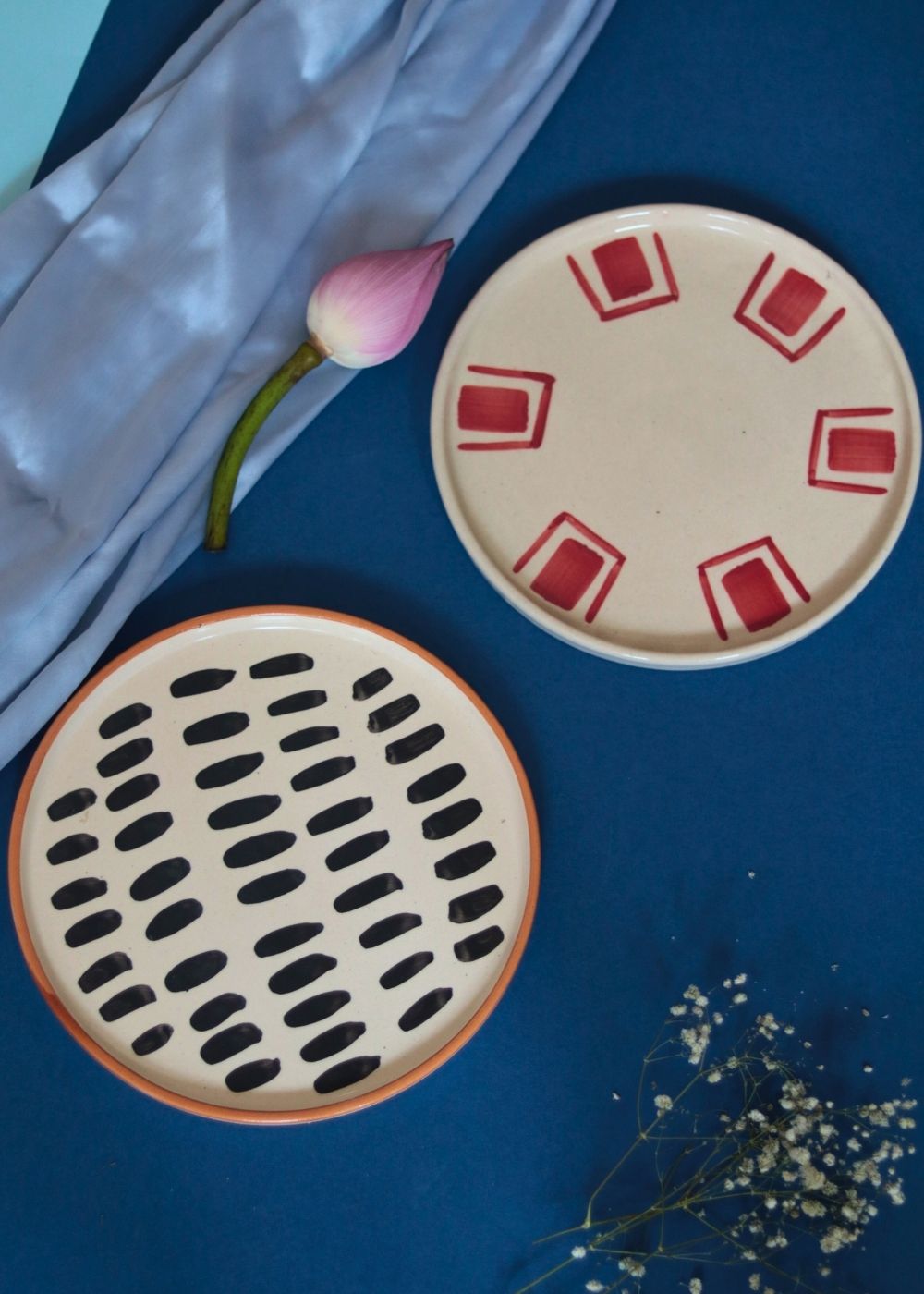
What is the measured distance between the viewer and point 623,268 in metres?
0.90

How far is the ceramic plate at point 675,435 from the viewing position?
833 mm

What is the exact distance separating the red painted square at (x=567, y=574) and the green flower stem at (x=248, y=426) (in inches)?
8.5

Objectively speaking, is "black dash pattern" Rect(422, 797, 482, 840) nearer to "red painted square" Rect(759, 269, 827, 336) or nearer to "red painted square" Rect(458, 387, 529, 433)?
"red painted square" Rect(458, 387, 529, 433)

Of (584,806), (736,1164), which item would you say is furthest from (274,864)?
(736,1164)

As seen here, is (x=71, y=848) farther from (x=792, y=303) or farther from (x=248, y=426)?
(x=792, y=303)

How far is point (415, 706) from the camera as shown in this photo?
2.64 feet

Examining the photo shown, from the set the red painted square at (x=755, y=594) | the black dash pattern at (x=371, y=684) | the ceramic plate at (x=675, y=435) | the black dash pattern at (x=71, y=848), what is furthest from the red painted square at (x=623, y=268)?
the black dash pattern at (x=71, y=848)

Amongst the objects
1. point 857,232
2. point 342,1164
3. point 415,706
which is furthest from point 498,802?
point 857,232

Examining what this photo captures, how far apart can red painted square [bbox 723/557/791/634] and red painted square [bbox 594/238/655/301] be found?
0.23m

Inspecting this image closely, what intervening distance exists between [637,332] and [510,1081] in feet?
1.79

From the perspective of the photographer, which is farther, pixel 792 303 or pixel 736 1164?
pixel 792 303

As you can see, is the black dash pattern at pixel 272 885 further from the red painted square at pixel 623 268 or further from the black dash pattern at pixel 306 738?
the red painted square at pixel 623 268

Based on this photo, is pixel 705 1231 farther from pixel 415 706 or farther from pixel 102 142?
pixel 102 142

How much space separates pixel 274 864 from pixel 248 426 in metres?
0.30
